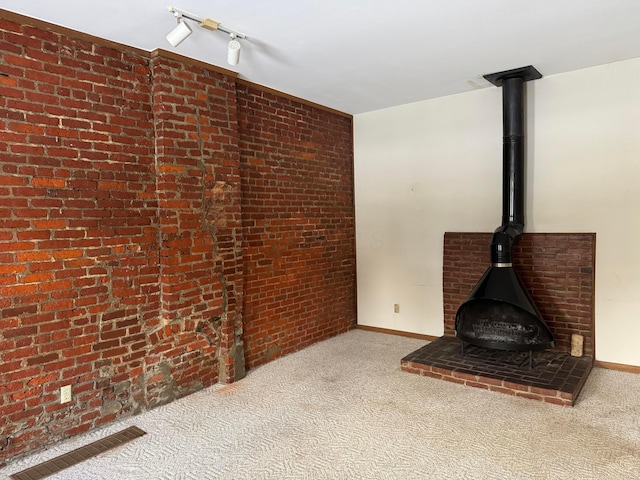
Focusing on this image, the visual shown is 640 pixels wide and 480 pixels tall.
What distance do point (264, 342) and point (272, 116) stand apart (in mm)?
2173

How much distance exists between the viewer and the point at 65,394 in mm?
2658

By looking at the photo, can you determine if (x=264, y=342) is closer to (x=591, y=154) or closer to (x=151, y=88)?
(x=151, y=88)

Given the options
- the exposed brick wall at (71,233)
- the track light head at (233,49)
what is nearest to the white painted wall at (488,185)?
the track light head at (233,49)

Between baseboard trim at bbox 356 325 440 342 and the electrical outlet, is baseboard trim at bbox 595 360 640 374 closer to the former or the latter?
baseboard trim at bbox 356 325 440 342

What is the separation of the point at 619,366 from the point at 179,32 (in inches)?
168

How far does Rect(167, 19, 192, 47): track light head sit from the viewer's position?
8.23ft

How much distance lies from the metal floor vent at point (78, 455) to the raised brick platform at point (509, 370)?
2225 millimetres

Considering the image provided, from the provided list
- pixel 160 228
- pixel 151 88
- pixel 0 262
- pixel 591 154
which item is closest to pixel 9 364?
pixel 0 262

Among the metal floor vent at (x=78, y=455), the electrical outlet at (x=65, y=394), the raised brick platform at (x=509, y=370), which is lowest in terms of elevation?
the metal floor vent at (x=78, y=455)

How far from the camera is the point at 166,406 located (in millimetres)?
3135

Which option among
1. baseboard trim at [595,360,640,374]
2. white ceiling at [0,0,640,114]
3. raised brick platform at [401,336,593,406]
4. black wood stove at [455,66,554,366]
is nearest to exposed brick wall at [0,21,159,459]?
white ceiling at [0,0,640,114]

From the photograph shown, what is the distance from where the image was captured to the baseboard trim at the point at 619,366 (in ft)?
11.7

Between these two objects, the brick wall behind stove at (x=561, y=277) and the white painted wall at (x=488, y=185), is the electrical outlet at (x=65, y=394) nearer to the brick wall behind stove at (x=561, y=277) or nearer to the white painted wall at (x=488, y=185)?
the white painted wall at (x=488, y=185)

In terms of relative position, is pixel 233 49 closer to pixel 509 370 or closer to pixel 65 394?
pixel 65 394
